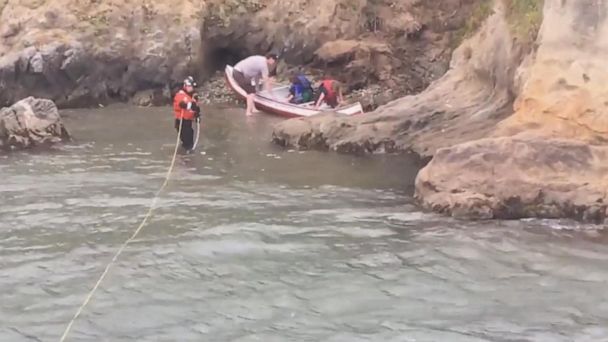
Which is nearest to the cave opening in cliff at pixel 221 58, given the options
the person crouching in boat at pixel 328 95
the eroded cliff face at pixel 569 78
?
the person crouching in boat at pixel 328 95

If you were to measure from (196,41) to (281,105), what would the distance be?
4.71 meters

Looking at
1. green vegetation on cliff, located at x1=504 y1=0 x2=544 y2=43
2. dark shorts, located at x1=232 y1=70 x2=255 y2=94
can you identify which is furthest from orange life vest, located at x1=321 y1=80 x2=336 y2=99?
green vegetation on cliff, located at x1=504 y1=0 x2=544 y2=43

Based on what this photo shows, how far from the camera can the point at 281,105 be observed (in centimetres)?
2191

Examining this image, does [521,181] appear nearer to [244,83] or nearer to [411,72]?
[244,83]

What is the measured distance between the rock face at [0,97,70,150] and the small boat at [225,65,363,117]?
556 cm

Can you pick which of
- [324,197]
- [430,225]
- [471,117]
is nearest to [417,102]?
[471,117]

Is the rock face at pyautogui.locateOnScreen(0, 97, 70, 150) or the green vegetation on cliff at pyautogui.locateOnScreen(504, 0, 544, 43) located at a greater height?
the green vegetation on cliff at pyautogui.locateOnScreen(504, 0, 544, 43)

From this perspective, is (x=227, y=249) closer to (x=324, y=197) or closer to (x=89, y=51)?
(x=324, y=197)

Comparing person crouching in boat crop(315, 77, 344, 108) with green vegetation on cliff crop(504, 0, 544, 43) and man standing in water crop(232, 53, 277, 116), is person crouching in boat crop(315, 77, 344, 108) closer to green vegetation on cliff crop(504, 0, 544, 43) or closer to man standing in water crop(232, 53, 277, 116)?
man standing in water crop(232, 53, 277, 116)

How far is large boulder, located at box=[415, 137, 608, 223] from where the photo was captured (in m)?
11.9

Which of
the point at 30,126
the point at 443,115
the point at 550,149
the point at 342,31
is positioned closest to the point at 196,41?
the point at 342,31

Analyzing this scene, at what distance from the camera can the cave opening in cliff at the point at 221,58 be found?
26.5 meters

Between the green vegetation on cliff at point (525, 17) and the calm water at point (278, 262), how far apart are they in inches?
126

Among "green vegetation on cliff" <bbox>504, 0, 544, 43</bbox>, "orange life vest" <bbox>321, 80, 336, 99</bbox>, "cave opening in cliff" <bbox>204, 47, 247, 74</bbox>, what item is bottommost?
"orange life vest" <bbox>321, 80, 336, 99</bbox>
